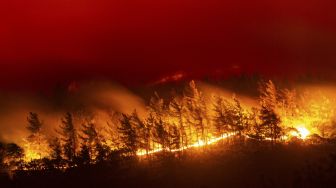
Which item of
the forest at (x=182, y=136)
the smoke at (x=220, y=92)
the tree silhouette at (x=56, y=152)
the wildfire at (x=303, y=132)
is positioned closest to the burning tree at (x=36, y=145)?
the forest at (x=182, y=136)

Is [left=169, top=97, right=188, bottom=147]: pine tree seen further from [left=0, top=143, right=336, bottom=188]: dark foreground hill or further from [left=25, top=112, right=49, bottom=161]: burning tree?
[left=25, top=112, right=49, bottom=161]: burning tree

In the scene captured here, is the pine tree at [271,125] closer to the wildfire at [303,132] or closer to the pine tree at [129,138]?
the wildfire at [303,132]

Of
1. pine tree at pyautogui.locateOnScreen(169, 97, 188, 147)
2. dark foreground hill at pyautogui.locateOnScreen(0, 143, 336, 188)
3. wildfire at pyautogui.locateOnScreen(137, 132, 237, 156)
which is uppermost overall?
pine tree at pyautogui.locateOnScreen(169, 97, 188, 147)

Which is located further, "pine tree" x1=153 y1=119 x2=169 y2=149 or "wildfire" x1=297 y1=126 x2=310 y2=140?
"wildfire" x1=297 y1=126 x2=310 y2=140

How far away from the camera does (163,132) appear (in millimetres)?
98062

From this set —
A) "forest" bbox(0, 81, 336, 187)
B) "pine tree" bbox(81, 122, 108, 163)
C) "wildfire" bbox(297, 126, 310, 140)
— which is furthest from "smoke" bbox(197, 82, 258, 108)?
"pine tree" bbox(81, 122, 108, 163)

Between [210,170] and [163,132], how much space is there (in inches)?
547

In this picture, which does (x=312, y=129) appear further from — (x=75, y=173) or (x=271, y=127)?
(x=75, y=173)

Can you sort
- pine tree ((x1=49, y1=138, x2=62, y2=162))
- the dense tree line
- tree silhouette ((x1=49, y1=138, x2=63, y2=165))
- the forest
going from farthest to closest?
pine tree ((x1=49, y1=138, x2=62, y2=162)), tree silhouette ((x1=49, y1=138, x2=63, y2=165)), the dense tree line, the forest

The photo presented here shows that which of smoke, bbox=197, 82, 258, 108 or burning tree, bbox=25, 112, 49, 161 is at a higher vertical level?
smoke, bbox=197, 82, 258, 108

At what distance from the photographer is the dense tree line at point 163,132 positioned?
97.4 meters

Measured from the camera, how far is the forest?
96125 mm

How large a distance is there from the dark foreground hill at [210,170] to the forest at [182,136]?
1.91ft

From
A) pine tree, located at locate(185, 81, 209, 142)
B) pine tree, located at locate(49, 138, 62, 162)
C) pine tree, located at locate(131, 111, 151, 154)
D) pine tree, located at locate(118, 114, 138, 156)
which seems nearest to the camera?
pine tree, located at locate(118, 114, 138, 156)
